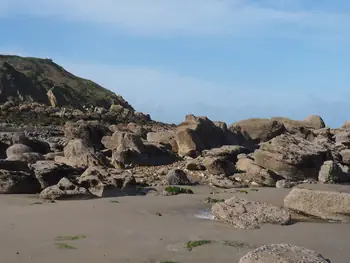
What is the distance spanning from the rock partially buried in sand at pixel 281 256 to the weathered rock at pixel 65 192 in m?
7.67

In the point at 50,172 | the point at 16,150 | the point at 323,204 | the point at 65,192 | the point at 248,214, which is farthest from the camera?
the point at 16,150

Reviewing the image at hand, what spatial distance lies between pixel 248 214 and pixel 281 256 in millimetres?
4776

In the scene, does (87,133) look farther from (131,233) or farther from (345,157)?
(131,233)

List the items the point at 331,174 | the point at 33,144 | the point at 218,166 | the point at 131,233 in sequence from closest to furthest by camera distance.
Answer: the point at 131,233 → the point at 218,166 → the point at 331,174 → the point at 33,144

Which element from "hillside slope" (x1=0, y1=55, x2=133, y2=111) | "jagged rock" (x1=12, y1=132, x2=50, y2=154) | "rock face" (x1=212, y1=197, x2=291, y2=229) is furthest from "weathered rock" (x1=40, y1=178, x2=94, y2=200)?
"hillside slope" (x1=0, y1=55, x2=133, y2=111)

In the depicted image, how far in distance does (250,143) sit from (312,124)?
10.9 meters

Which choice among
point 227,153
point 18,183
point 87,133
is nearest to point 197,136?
point 227,153

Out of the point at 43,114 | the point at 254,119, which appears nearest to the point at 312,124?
the point at 254,119

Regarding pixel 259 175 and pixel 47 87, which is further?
pixel 47 87

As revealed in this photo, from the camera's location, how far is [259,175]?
20.1 metres

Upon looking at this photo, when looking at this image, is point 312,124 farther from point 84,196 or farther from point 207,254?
point 207,254

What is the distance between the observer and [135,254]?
8.97 metres

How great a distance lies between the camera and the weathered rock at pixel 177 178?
60.4ft

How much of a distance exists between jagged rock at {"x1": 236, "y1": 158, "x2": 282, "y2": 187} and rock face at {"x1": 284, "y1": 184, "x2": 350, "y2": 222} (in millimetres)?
6389
